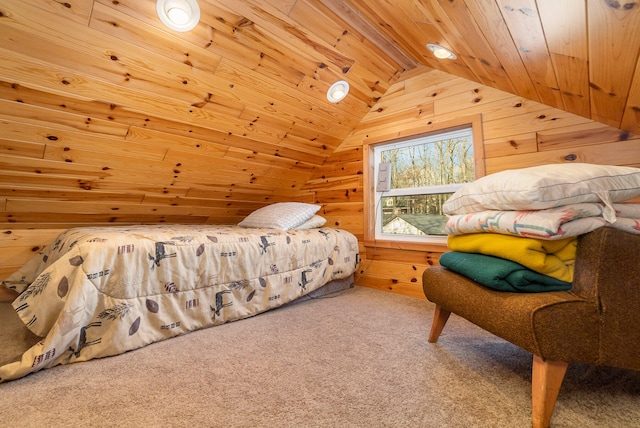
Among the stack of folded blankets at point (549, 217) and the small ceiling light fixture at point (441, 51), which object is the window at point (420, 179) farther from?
the stack of folded blankets at point (549, 217)

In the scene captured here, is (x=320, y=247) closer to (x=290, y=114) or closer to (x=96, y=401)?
(x=290, y=114)

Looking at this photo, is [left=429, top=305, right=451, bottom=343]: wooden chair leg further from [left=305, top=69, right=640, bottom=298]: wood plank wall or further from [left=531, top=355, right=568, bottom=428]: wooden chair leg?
[left=305, top=69, right=640, bottom=298]: wood plank wall

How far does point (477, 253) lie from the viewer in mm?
1143

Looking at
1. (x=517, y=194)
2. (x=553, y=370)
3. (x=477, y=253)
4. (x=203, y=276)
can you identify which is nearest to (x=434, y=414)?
(x=553, y=370)

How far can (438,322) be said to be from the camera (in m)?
1.38

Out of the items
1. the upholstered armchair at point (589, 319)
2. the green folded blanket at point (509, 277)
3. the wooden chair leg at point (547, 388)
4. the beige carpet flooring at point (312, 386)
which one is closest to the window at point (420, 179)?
the beige carpet flooring at point (312, 386)

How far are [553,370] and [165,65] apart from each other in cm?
213

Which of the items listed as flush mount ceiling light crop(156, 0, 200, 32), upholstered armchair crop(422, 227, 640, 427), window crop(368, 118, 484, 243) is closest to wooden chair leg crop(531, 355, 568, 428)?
upholstered armchair crop(422, 227, 640, 427)

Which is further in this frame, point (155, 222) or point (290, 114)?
point (155, 222)

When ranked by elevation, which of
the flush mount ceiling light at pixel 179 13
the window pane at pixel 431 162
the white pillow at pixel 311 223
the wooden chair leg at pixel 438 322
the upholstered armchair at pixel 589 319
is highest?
the flush mount ceiling light at pixel 179 13

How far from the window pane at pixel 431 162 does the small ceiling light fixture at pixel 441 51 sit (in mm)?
631

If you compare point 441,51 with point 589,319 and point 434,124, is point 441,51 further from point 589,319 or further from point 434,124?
point 589,319

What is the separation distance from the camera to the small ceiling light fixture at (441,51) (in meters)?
1.70

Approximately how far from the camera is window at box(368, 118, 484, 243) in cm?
223
